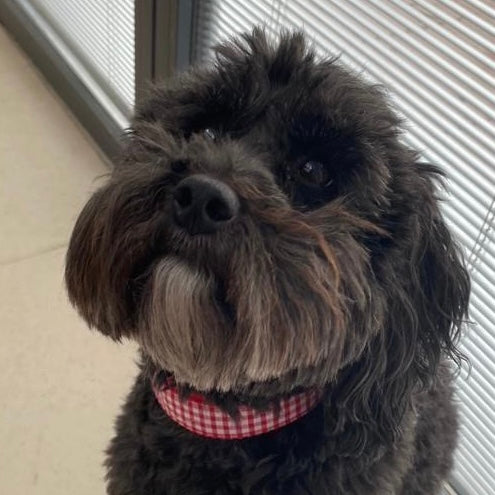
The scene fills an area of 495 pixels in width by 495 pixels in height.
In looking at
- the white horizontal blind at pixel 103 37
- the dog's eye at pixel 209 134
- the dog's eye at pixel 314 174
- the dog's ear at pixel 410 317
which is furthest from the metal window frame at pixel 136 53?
the dog's ear at pixel 410 317

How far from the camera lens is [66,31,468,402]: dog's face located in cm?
78

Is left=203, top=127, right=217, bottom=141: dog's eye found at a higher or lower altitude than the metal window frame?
higher

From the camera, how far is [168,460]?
1064 millimetres

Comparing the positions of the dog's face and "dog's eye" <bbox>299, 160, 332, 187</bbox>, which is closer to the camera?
the dog's face

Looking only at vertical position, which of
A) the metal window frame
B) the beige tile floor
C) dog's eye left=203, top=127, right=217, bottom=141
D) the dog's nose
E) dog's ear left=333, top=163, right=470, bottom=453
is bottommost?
the beige tile floor

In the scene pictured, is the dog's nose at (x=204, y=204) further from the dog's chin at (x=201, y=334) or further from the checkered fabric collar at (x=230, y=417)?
the checkered fabric collar at (x=230, y=417)

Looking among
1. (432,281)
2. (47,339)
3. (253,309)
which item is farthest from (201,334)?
(47,339)

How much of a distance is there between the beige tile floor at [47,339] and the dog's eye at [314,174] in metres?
0.90

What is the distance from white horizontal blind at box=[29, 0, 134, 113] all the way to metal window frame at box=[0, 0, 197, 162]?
0.16 feet

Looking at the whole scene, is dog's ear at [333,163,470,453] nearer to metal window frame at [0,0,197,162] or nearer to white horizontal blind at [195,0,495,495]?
white horizontal blind at [195,0,495,495]

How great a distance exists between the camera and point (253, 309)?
30.5 inches

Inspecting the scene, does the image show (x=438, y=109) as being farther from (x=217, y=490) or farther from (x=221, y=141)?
(x=217, y=490)

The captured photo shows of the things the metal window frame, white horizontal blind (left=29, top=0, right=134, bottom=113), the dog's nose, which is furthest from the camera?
white horizontal blind (left=29, top=0, right=134, bottom=113)

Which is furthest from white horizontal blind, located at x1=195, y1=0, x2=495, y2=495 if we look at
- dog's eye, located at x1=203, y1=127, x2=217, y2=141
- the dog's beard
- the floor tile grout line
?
the floor tile grout line
